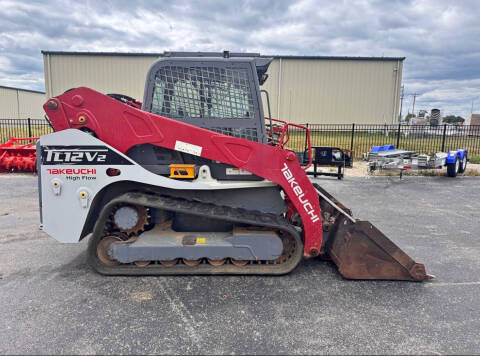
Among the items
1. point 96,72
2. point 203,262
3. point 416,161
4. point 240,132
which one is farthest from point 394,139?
point 96,72

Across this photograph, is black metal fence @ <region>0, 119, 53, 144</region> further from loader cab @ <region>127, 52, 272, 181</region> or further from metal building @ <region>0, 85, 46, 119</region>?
metal building @ <region>0, 85, 46, 119</region>

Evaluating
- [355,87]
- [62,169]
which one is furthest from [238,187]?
[355,87]

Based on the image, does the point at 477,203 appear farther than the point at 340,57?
No

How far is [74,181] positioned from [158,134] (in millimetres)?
1074

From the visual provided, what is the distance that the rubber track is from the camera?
12.4ft

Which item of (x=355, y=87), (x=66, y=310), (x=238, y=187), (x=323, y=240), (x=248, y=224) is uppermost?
(x=355, y=87)

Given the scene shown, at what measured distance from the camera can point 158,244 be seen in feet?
12.5

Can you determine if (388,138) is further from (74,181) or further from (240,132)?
(74,181)

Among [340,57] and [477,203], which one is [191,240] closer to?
[477,203]

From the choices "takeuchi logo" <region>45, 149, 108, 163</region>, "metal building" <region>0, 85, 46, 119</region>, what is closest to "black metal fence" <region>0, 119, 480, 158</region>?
"takeuchi logo" <region>45, 149, 108, 163</region>

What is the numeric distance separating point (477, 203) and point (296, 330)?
7.13 m

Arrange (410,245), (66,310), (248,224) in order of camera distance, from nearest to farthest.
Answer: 1. (66,310)
2. (248,224)
3. (410,245)

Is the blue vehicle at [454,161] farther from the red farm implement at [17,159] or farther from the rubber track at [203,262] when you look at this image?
the red farm implement at [17,159]

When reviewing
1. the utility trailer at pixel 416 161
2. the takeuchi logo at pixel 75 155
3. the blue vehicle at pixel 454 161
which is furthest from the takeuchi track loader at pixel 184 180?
the blue vehicle at pixel 454 161
